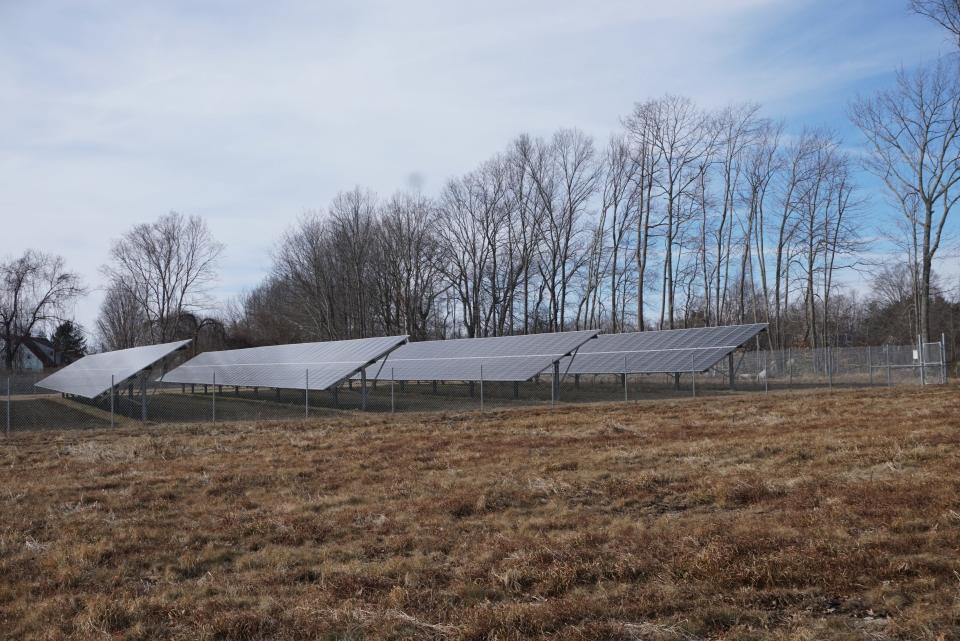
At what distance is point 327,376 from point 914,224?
3312cm

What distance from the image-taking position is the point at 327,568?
5652 mm

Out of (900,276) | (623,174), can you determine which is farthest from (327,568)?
(900,276)

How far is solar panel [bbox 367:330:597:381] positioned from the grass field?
11.0 metres

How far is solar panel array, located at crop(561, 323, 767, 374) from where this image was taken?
25.9 metres

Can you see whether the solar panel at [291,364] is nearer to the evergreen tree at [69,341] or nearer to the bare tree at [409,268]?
the bare tree at [409,268]

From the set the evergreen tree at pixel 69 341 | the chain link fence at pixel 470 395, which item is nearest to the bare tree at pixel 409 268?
the chain link fence at pixel 470 395

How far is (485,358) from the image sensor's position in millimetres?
27484

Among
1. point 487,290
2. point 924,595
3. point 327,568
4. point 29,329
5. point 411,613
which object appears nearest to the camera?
point 924,595

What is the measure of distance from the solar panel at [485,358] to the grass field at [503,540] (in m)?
11.0

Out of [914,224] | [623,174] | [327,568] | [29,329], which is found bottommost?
[327,568]

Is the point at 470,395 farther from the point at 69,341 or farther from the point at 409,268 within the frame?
the point at 69,341

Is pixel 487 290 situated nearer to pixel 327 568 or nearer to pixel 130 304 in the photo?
pixel 130 304

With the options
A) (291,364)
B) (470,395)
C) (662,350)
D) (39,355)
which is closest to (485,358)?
(470,395)

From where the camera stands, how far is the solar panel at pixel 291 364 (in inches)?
875
